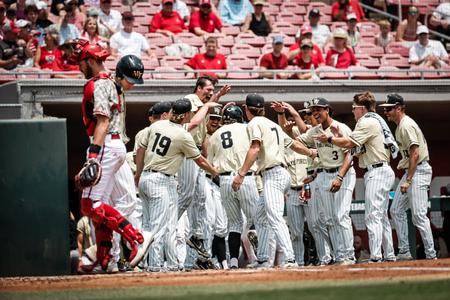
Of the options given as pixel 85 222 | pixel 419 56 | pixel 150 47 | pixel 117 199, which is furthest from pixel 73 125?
pixel 117 199

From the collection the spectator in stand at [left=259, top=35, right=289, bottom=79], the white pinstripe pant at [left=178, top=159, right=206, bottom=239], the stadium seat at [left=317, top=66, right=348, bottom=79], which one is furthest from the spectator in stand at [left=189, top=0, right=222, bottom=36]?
the white pinstripe pant at [left=178, top=159, right=206, bottom=239]

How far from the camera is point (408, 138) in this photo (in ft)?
36.1

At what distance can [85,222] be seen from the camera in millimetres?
12391

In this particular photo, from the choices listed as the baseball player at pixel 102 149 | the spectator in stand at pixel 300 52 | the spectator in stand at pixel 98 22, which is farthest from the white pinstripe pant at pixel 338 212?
the spectator in stand at pixel 98 22

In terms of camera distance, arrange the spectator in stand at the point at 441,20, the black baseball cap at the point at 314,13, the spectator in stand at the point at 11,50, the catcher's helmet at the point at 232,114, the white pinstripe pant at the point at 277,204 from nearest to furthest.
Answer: the white pinstripe pant at the point at 277,204 → the catcher's helmet at the point at 232,114 → the spectator in stand at the point at 11,50 → the black baseball cap at the point at 314,13 → the spectator in stand at the point at 441,20

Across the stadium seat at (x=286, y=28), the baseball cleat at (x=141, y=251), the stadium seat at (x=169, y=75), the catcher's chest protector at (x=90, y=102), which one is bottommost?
the baseball cleat at (x=141, y=251)

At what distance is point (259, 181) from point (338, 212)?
6.03 ft

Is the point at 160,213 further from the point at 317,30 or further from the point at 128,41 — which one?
the point at 317,30

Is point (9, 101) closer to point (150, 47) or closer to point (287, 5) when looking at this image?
point (150, 47)

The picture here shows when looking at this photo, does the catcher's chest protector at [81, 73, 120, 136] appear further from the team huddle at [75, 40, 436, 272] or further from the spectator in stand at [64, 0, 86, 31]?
the spectator in stand at [64, 0, 86, 31]

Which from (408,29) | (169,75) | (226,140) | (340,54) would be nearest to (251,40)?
(340,54)

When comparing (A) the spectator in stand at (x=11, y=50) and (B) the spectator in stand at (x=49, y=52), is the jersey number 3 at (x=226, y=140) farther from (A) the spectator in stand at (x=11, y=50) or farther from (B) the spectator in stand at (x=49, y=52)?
(A) the spectator in stand at (x=11, y=50)

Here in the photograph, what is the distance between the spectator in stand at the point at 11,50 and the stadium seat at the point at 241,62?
3.32 metres

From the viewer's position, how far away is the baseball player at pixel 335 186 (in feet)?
34.4
